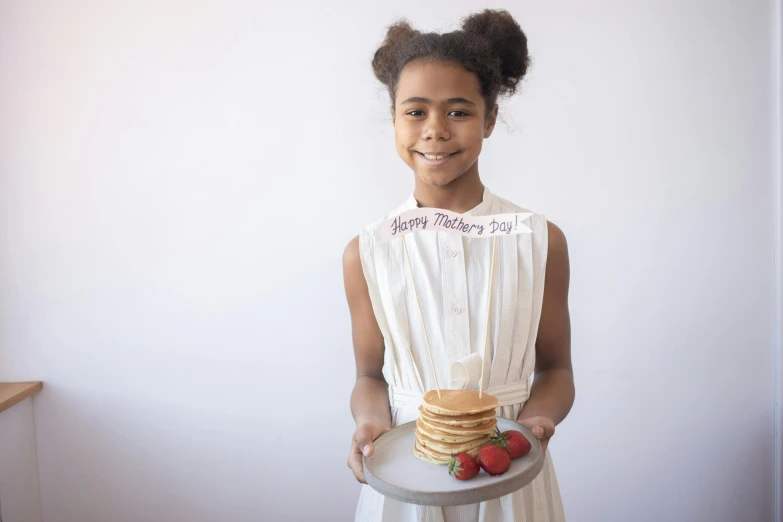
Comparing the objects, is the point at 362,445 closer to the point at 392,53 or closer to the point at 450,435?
the point at 450,435

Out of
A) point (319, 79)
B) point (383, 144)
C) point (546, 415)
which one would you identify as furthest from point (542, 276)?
point (319, 79)

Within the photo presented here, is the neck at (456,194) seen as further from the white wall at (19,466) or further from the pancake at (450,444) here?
the white wall at (19,466)

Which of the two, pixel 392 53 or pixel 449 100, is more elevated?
pixel 392 53

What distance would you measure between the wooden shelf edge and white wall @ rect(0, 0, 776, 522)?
0.04m

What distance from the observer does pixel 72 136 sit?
78.5 inches

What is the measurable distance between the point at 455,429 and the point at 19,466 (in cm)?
161

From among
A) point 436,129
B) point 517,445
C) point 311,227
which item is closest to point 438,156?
point 436,129

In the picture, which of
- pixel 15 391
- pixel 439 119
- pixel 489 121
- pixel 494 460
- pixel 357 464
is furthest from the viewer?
pixel 15 391

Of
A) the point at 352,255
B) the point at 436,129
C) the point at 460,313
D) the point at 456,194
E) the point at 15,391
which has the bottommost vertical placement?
the point at 15,391

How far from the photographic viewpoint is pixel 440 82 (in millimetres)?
1264

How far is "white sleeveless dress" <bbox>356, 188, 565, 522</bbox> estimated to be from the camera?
129 centimetres

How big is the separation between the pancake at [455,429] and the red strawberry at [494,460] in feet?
0.16

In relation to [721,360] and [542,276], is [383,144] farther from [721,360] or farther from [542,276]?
[721,360]

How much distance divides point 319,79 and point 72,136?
2.55 feet
